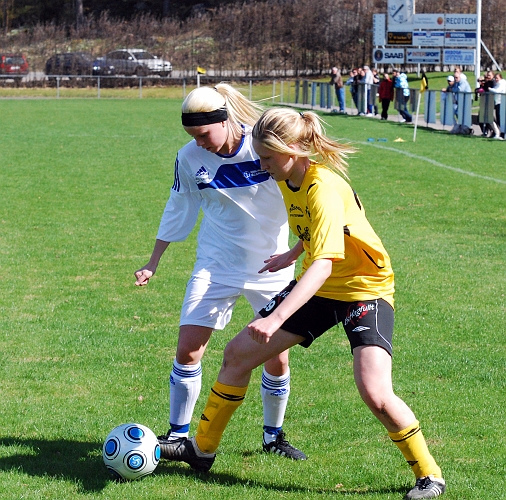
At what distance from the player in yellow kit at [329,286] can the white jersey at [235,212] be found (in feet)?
1.47

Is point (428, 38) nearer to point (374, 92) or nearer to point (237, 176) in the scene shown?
point (374, 92)

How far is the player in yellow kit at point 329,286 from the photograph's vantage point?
145 inches

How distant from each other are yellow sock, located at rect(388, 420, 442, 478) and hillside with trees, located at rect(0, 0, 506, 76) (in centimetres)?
5049

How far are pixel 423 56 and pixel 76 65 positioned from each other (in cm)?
1985

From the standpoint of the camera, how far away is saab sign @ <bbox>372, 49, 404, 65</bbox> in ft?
148

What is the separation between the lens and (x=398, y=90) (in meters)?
30.1

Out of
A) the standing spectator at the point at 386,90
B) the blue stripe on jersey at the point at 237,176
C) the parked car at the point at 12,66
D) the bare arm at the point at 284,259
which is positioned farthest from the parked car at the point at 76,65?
the bare arm at the point at 284,259

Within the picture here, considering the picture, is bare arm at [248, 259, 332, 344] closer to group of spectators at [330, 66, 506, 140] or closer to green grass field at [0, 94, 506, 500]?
green grass field at [0, 94, 506, 500]

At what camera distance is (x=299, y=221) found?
13.1ft

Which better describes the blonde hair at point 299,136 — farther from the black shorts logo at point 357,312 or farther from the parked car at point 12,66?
the parked car at point 12,66

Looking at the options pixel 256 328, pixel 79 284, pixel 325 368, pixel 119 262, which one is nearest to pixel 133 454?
pixel 256 328

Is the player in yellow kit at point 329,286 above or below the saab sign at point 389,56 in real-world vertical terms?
below

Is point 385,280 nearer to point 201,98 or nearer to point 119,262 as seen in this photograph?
point 201,98

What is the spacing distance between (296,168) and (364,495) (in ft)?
5.36
